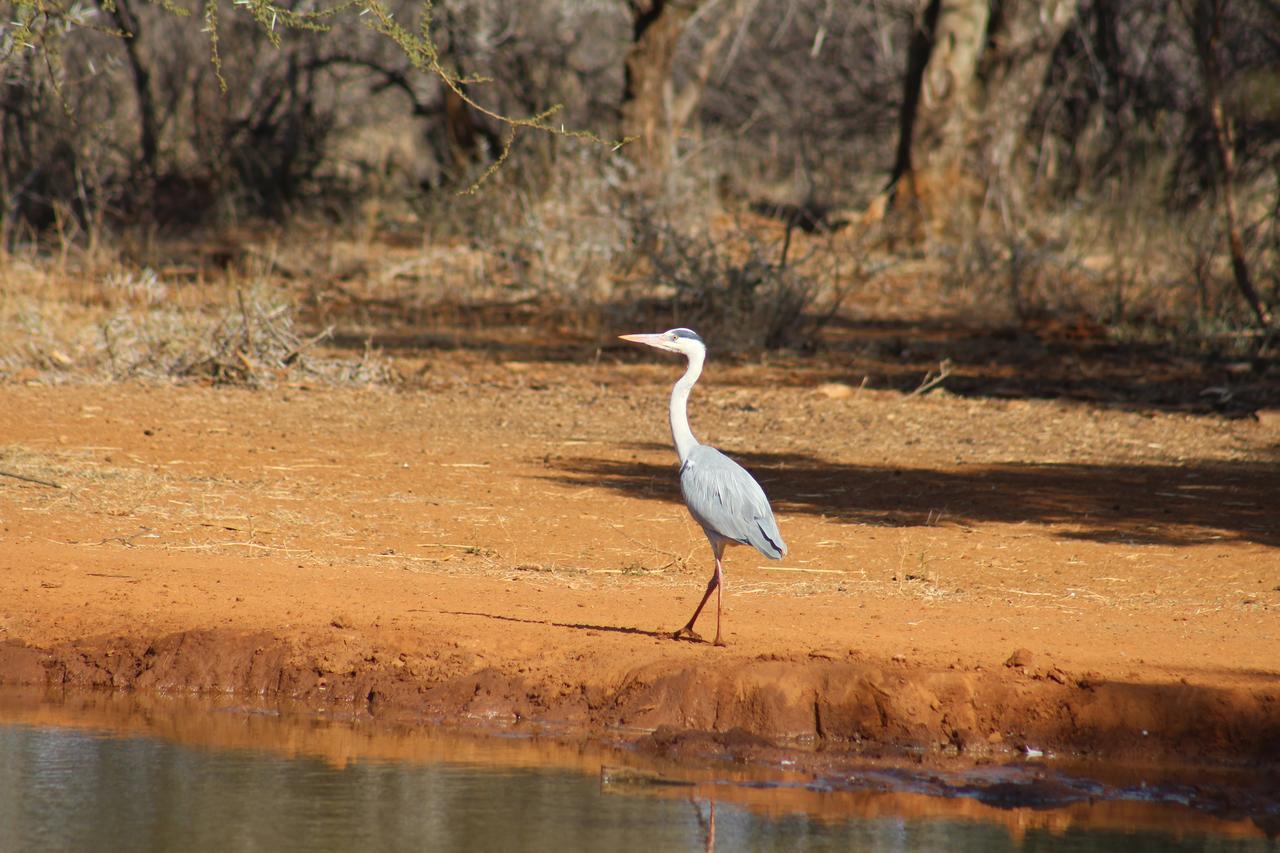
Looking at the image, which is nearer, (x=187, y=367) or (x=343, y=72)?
(x=187, y=367)

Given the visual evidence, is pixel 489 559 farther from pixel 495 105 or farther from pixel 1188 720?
pixel 495 105

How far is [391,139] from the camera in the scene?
2861cm

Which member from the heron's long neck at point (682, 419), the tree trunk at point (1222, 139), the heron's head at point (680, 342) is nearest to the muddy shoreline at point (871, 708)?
the heron's long neck at point (682, 419)

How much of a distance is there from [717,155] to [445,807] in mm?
21476

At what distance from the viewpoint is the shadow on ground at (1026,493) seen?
9.30 meters

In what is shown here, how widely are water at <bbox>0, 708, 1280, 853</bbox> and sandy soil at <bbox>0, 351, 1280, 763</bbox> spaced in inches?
15.8

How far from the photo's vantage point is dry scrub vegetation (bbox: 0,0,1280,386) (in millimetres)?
15320

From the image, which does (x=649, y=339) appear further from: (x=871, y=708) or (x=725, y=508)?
(x=871, y=708)

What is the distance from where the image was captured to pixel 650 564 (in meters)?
8.24

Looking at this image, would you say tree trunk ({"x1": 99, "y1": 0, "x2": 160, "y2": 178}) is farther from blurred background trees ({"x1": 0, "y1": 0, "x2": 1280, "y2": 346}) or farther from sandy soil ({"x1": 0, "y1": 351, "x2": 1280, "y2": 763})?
sandy soil ({"x1": 0, "y1": 351, "x2": 1280, "y2": 763})

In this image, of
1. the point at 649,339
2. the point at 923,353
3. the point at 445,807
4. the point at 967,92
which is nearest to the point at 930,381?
the point at 923,353

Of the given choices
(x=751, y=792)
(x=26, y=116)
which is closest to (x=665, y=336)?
(x=751, y=792)

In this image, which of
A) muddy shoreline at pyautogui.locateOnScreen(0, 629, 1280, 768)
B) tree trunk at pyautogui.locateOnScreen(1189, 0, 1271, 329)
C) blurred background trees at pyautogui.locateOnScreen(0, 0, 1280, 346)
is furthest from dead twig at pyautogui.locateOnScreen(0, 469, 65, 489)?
tree trunk at pyautogui.locateOnScreen(1189, 0, 1271, 329)

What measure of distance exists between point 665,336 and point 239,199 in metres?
15.1
